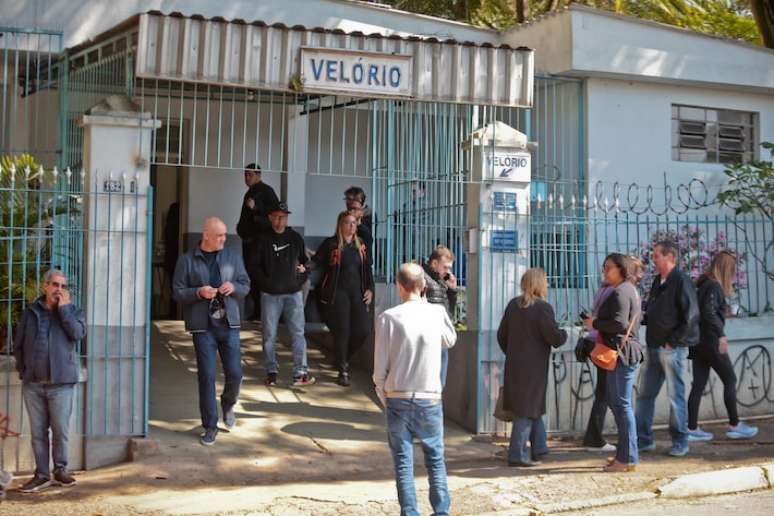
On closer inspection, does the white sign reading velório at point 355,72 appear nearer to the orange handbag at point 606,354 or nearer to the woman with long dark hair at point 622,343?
the woman with long dark hair at point 622,343

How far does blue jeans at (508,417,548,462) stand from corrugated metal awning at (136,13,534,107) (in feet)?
9.76

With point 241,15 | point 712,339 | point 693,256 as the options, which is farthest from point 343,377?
point 241,15

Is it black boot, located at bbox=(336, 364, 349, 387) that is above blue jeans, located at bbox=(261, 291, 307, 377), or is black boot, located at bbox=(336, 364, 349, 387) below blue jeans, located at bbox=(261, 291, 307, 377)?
below

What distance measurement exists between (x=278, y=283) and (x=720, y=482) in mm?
4529

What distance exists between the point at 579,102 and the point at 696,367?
4.71 metres

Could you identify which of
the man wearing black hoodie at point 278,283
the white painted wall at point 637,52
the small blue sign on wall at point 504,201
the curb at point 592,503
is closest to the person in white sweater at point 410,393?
the curb at point 592,503

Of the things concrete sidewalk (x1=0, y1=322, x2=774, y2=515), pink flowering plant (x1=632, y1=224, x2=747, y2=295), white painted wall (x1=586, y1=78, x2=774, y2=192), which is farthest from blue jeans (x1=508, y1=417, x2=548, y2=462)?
white painted wall (x1=586, y1=78, x2=774, y2=192)

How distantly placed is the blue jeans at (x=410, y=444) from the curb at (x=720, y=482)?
219 cm

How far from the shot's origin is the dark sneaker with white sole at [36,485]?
24.0 ft

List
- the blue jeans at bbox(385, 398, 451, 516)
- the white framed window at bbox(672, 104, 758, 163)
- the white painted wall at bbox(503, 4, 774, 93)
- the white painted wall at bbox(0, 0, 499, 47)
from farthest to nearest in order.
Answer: the white framed window at bbox(672, 104, 758, 163)
the white painted wall at bbox(503, 4, 774, 93)
the white painted wall at bbox(0, 0, 499, 47)
the blue jeans at bbox(385, 398, 451, 516)

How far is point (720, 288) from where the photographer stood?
9.21 m

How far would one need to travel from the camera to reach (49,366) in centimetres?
723

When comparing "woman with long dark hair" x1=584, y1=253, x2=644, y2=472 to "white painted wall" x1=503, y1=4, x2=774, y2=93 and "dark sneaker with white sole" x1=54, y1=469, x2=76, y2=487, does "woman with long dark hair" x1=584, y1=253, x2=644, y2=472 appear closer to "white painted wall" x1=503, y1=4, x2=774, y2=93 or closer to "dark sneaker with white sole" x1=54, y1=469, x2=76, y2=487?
"dark sneaker with white sole" x1=54, y1=469, x2=76, y2=487

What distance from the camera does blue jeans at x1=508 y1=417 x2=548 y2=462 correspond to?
26.7ft
